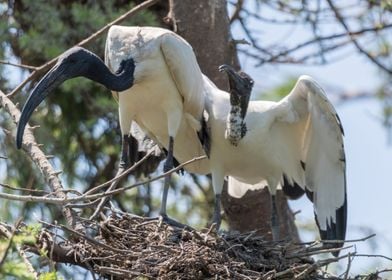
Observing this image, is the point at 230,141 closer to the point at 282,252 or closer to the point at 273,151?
the point at 273,151

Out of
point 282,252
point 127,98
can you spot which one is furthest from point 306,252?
point 127,98

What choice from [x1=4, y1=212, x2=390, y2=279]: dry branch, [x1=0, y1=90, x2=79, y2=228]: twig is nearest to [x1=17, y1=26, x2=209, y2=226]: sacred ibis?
[x1=0, y1=90, x2=79, y2=228]: twig

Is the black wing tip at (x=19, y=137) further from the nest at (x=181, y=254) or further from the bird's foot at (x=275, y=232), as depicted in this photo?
the bird's foot at (x=275, y=232)

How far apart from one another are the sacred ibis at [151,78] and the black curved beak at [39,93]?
0.09 m

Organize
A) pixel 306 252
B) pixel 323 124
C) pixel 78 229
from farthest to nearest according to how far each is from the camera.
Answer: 1. pixel 323 124
2. pixel 306 252
3. pixel 78 229

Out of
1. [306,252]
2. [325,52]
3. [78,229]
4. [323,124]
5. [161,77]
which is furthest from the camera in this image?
[325,52]

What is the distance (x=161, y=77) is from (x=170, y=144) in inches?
14.9

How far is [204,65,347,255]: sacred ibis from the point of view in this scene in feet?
19.2

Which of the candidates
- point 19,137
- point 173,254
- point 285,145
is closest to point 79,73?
point 19,137

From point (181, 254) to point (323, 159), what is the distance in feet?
5.46

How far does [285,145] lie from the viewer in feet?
20.3

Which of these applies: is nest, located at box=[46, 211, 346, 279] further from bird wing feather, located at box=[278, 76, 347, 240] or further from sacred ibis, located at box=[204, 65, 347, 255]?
bird wing feather, located at box=[278, 76, 347, 240]

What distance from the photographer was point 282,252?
5.24 m

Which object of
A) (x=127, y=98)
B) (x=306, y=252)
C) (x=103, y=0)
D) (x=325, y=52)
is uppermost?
(x=103, y=0)
